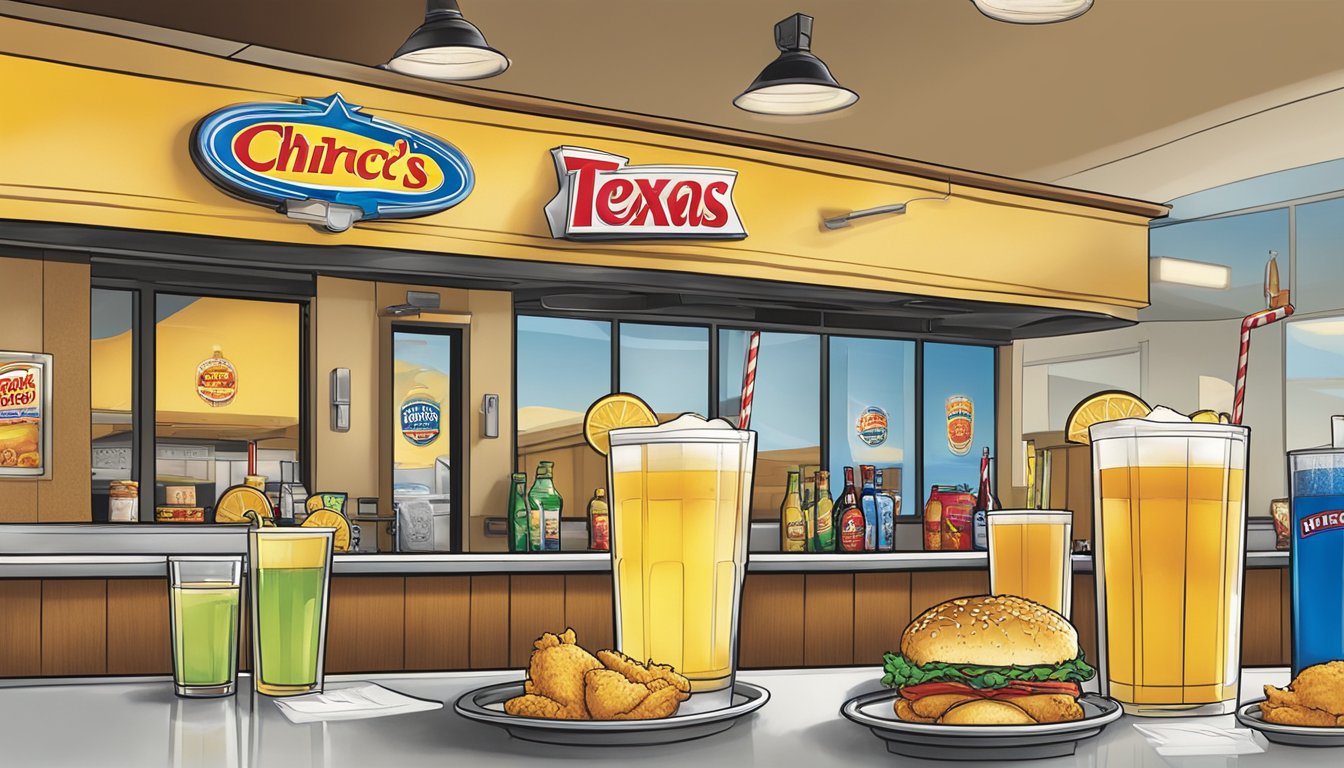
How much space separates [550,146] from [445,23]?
1.15 metres

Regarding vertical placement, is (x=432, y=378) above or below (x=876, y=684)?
above

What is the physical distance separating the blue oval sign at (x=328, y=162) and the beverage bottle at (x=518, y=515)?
5.01 feet

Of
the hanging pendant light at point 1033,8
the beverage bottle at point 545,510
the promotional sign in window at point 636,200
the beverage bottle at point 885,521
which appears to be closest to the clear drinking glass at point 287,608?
the hanging pendant light at point 1033,8

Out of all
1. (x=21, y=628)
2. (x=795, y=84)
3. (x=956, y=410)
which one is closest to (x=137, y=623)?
(x=21, y=628)

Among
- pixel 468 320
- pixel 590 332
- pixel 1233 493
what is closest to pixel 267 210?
pixel 468 320

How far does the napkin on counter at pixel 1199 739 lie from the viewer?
1.02 meters

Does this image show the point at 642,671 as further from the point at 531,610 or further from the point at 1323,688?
the point at 531,610

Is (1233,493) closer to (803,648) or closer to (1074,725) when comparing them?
(1074,725)

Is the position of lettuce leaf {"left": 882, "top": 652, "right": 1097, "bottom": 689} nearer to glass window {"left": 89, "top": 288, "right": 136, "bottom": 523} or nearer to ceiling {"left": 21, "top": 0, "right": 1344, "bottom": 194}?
ceiling {"left": 21, "top": 0, "right": 1344, "bottom": 194}

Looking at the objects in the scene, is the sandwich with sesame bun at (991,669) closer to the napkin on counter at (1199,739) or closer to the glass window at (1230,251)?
the napkin on counter at (1199,739)

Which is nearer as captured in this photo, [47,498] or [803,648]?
[803,648]

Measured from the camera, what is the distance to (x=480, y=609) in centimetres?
452

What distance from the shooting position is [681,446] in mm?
1244

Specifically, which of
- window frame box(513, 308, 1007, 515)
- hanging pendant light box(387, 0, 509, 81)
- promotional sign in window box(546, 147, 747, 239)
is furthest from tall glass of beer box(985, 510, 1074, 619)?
window frame box(513, 308, 1007, 515)
